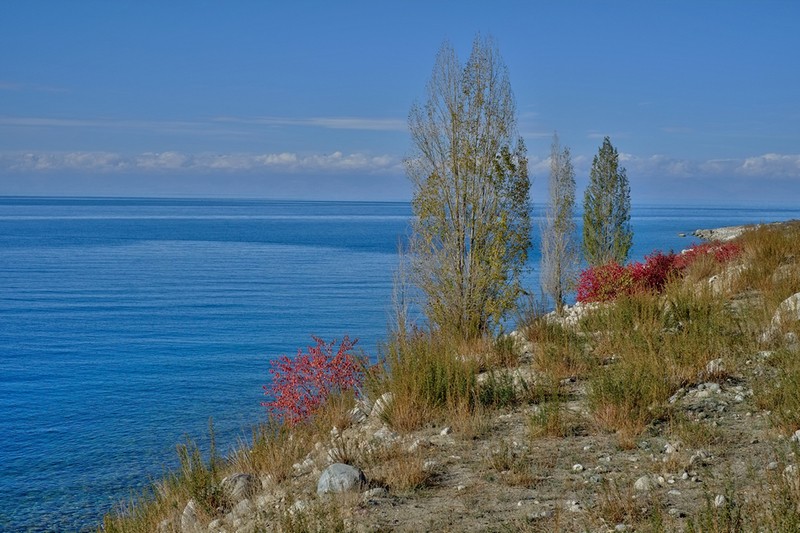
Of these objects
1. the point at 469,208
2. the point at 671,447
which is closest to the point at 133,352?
the point at 469,208

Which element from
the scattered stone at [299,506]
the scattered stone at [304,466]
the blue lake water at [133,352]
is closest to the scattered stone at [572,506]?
the scattered stone at [299,506]

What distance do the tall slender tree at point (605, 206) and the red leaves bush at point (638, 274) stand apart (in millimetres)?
23937

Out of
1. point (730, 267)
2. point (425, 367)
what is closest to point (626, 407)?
point (425, 367)

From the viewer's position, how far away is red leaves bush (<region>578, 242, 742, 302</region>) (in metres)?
15.4

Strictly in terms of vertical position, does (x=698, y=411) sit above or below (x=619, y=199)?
below

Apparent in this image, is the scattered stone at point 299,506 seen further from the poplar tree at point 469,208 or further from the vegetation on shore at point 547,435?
the poplar tree at point 469,208

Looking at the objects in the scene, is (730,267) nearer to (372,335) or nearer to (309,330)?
(372,335)

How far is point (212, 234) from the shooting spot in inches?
4761

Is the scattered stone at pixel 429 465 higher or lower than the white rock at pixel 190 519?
higher

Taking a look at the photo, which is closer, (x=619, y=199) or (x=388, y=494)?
(x=388, y=494)

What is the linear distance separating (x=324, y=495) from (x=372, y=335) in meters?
25.3

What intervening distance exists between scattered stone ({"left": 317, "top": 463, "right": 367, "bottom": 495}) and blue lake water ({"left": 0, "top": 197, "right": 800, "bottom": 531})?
20.9 feet

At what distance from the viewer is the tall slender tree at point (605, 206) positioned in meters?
44.0

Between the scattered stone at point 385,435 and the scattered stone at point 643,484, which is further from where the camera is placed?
the scattered stone at point 385,435
